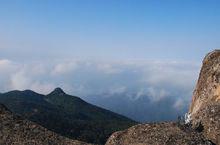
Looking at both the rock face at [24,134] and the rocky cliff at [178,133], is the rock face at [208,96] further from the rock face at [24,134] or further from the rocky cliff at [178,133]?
the rock face at [24,134]

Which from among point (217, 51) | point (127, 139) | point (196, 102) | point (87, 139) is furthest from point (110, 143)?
point (87, 139)

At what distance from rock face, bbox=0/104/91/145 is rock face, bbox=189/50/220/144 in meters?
18.4

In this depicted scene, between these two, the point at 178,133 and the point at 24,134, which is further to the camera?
the point at 24,134

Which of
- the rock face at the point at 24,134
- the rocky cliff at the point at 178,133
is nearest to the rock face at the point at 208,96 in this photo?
the rocky cliff at the point at 178,133

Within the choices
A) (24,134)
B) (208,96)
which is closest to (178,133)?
(24,134)

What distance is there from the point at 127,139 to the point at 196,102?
107 ft

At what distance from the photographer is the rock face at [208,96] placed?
67100mm

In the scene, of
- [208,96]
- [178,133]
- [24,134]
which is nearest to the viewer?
[178,133]

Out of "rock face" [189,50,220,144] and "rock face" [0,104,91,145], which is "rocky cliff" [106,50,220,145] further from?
"rock face" [0,104,91,145]

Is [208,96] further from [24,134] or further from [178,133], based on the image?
[24,134]

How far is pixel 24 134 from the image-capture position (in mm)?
68250

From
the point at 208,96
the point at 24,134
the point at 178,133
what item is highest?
the point at 208,96

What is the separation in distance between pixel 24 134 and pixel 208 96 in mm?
38162

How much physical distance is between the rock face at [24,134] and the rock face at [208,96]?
18.4 m
